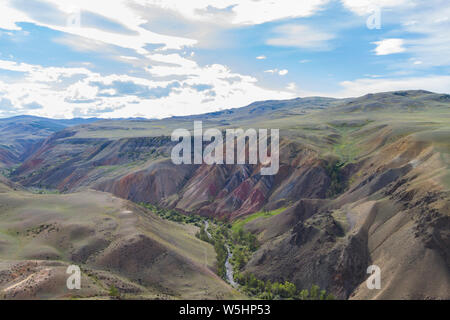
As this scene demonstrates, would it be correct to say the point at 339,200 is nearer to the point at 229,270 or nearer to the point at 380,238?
the point at 380,238

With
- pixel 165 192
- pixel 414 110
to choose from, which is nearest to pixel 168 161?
pixel 165 192

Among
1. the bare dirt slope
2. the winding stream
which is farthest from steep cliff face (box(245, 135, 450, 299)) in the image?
the bare dirt slope

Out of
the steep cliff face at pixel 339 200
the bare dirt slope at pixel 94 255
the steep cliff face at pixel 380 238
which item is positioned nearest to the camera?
the bare dirt slope at pixel 94 255

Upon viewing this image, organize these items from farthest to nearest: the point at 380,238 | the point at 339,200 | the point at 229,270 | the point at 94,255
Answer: the point at 339,200 < the point at 229,270 < the point at 380,238 < the point at 94,255

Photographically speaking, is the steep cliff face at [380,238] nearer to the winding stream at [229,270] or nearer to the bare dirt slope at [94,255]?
the winding stream at [229,270]

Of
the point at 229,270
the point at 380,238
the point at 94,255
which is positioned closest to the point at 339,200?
the point at 380,238

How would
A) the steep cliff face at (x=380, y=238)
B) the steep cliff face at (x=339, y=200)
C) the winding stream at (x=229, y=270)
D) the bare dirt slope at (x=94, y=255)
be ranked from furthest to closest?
the winding stream at (x=229, y=270) → the steep cliff face at (x=339, y=200) → the steep cliff face at (x=380, y=238) → the bare dirt slope at (x=94, y=255)

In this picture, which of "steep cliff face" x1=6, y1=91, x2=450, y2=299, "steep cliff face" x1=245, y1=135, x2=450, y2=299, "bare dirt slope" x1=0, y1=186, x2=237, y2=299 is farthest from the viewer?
"steep cliff face" x1=6, y1=91, x2=450, y2=299

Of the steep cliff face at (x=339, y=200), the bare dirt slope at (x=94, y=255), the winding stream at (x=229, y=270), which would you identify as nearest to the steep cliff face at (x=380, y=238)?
the steep cliff face at (x=339, y=200)

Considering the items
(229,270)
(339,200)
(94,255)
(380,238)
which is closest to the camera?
(94,255)

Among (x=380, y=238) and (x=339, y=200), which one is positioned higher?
(x=339, y=200)

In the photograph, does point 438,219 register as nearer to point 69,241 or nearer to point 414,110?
point 69,241

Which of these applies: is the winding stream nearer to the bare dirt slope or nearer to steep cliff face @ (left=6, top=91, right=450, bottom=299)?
steep cliff face @ (left=6, top=91, right=450, bottom=299)
